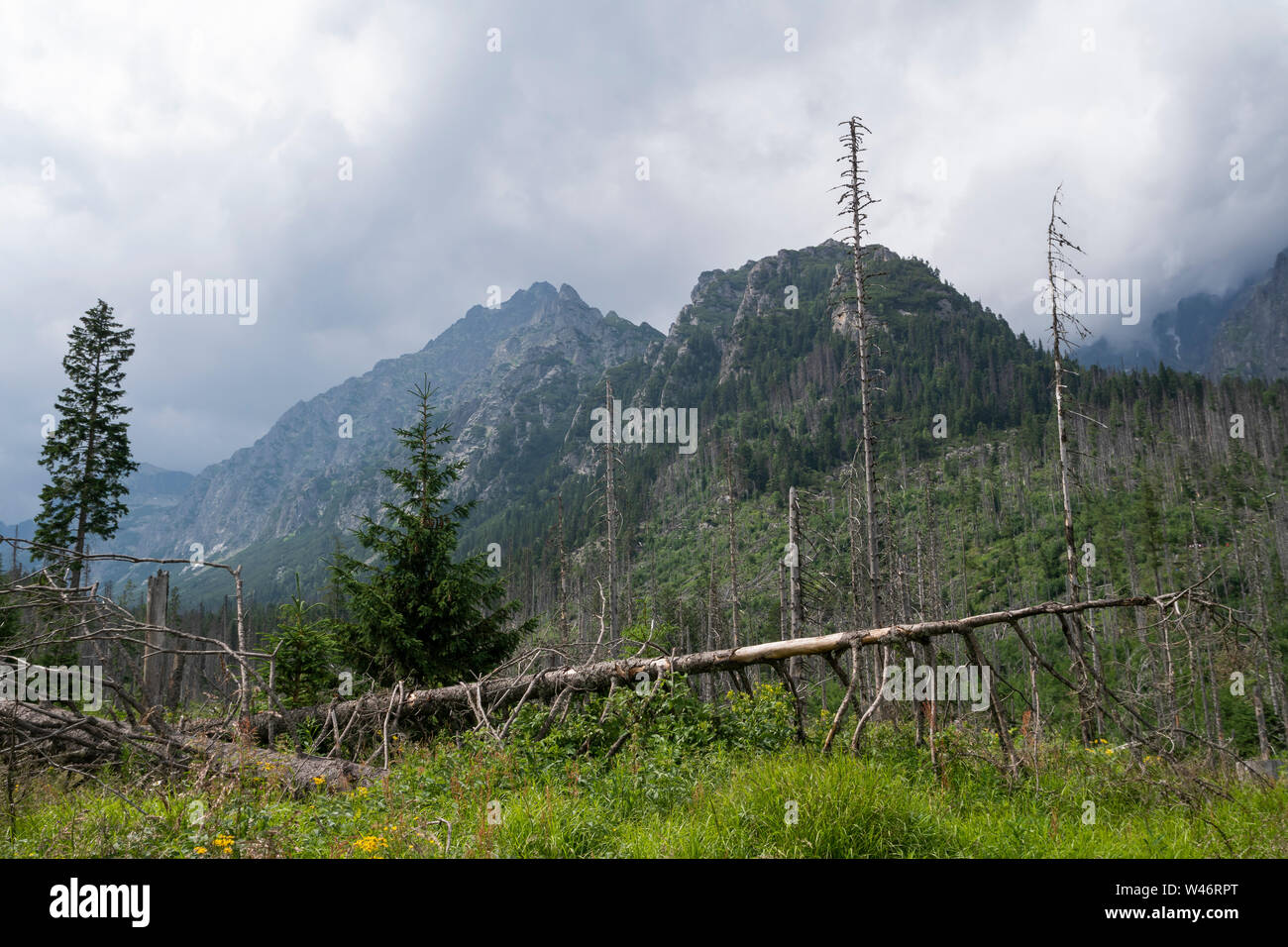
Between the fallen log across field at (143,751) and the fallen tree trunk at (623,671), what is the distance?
75cm

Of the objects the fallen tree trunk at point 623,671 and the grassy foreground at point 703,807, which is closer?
the grassy foreground at point 703,807

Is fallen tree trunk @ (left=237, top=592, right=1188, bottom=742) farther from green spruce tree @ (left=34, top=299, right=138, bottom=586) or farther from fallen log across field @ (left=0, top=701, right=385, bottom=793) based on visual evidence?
green spruce tree @ (left=34, top=299, right=138, bottom=586)

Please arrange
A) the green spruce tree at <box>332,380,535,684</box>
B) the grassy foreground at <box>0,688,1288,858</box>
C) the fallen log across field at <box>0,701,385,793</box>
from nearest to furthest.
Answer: the grassy foreground at <box>0,688,1288,858</box>, the fallen log across field at <box>0,701,385,793</box>, the green spruce tree at <box>332,380,535,684</box>

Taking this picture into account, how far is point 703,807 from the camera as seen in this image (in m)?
4.73

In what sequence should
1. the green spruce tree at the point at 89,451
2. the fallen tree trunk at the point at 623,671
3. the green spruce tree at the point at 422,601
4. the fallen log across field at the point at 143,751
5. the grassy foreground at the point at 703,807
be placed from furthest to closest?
the green spruce tree at the point at 89,451, the green spruce tree at the point at 422,601, the fallen log across field at the point at 143,751, the fallen tree trunk at the point at 623,671, the grassy foreground at the point at 703,807

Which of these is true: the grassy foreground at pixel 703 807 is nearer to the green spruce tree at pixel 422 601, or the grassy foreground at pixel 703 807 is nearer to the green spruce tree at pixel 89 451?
the green spruce tree at pixel 422 601

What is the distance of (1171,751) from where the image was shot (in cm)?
564

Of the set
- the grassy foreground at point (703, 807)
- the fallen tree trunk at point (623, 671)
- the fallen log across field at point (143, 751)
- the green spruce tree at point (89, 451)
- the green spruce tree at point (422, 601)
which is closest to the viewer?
the grassy foreground at point (703, 807)

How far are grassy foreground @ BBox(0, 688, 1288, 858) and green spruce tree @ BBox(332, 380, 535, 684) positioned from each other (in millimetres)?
5110

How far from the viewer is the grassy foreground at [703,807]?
423 cm

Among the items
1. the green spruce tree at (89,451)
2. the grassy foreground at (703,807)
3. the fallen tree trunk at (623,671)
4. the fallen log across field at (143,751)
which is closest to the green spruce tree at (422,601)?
the fallen tree trunk at (623,671)

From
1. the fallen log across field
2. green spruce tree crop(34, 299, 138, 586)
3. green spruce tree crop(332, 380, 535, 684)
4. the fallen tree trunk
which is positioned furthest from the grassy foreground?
green spruce tree crop(34, 299, 138, 586)

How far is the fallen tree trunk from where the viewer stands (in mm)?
5953

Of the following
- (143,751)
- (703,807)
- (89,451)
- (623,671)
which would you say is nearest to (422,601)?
(143,751)
